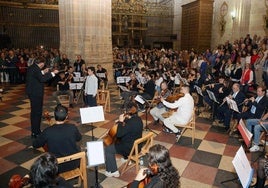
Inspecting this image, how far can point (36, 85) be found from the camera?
5539mm

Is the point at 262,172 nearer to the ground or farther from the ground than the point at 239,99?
nearer to the ground

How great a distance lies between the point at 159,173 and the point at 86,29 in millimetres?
9448

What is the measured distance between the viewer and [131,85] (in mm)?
8711

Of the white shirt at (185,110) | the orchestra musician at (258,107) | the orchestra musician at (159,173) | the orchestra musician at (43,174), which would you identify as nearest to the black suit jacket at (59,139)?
the orchestra musician at (43,174)

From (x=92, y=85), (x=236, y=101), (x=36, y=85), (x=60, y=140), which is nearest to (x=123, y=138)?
(x=60, y=140)

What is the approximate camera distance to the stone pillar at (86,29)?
419 inches

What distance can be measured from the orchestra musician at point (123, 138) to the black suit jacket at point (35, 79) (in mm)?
2242

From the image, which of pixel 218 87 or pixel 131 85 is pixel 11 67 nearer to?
pixel 131 85

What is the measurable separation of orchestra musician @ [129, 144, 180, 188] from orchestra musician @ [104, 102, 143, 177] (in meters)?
1.63

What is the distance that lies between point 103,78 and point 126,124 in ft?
19.3

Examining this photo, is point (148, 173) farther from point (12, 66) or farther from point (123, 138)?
point (12, 66)

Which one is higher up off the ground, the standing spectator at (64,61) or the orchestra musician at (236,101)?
the standing spectator at (64,61)

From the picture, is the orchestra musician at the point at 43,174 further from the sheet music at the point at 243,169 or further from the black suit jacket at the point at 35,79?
the black suit jacket at the point at 35,79

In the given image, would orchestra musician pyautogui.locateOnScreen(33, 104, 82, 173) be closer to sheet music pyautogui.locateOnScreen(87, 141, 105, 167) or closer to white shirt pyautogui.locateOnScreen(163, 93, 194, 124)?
sheet music pyautogui.locateOnScreen(87, 141, 105, 167)
